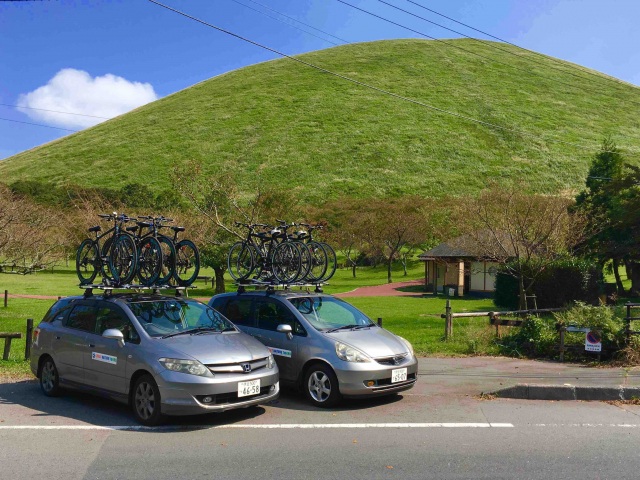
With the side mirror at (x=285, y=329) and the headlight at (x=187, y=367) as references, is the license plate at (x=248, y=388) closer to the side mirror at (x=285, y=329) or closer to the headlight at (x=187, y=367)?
the headlight at (x=187, y=367)

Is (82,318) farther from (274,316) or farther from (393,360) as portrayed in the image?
(393,360)

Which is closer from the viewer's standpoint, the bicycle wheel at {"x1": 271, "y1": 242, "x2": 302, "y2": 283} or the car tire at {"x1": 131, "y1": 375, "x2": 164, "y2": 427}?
the car tire at {"x1": 131, "y1": 375, "x2": 164, "y2": 427}

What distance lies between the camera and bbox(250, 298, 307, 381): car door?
8.81 metres

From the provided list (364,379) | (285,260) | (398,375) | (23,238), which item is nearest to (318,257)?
(285,260)

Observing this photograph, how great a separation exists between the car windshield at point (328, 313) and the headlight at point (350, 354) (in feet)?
2.00

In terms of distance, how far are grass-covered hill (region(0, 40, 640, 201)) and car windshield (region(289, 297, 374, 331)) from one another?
63.4 meters

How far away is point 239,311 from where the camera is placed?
10.0 m

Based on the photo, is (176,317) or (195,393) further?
(176,317)

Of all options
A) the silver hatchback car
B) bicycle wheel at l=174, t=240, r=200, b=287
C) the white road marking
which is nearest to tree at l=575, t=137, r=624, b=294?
bicycle wheel at l=174, t=240, r=200, b=287

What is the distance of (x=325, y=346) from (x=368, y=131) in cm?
8546

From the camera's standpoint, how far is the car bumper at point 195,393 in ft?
23.1

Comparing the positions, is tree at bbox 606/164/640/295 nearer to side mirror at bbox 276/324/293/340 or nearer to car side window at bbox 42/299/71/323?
side mirror at bbox 276/324/293/340

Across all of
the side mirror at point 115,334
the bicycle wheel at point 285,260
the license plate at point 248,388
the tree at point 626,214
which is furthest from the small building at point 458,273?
the side mirror at point 115,334

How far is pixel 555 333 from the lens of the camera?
1224 cm
